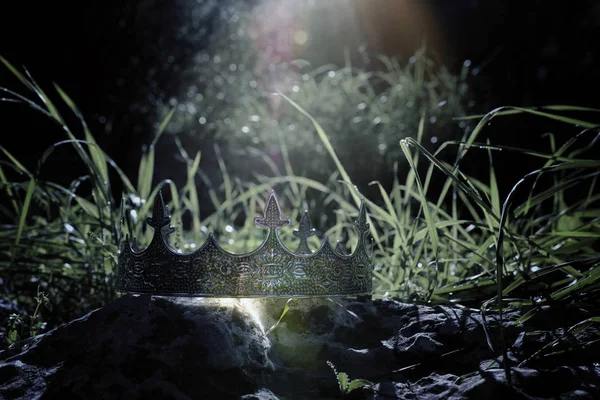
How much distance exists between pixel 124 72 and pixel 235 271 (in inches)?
152

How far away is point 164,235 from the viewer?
5.66 ft

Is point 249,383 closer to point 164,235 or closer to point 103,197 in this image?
point 164,235

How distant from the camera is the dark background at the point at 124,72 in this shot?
4.50 metres

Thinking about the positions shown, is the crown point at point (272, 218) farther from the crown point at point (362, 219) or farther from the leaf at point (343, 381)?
the leaf at point (343, 381)

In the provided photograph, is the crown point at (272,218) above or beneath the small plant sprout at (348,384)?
above

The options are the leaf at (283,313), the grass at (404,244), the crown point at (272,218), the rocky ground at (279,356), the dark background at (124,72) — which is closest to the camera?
the rocky ground at (279,356)

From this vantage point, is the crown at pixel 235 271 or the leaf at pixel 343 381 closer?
the leaf at pixel 343 381

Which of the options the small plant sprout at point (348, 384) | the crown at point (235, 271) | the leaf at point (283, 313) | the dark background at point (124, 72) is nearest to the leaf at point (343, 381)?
the small plant sprout at point (348, 384)

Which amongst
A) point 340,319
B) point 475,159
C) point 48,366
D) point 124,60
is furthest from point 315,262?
point 124,60

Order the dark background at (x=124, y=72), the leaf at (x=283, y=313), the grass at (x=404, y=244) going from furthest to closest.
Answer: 1. the dark background at (x=124, y=72)
2. the grass at (x=404, y=244)
3. the leaf at (x=283, y=313)

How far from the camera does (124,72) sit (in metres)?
5.00

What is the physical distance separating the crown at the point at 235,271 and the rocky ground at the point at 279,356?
0.12 m

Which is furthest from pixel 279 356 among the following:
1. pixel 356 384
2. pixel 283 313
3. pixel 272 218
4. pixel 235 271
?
pixel 272 218

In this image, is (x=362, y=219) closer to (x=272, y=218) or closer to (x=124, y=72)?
(x=272, y=218)
